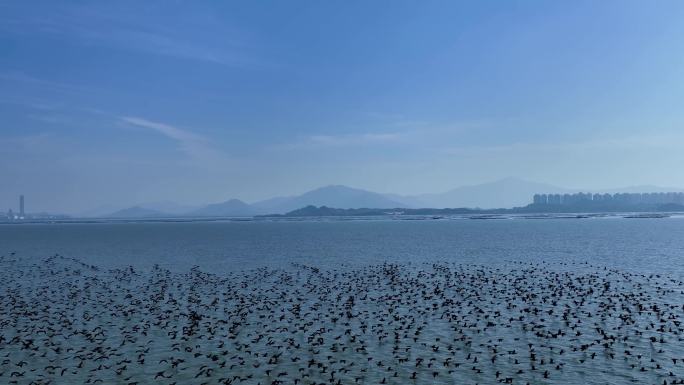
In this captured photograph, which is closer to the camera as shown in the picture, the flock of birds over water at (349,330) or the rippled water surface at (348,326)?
the flock of birds over water at (349,330)

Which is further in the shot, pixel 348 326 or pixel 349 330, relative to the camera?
pixel 348 326

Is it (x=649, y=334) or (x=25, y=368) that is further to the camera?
(x=649, y=334)

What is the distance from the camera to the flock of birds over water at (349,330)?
26453 millimetres

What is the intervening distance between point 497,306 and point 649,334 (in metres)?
10.9

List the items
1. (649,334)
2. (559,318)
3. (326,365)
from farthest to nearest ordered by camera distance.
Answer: (559,318) < (649,334) < (326,365)

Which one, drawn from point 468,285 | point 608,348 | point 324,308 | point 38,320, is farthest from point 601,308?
point 38,320

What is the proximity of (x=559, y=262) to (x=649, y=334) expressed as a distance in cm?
4146

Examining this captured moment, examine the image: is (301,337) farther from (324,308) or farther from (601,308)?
(601,308)

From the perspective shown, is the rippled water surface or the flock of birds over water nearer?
the flock of birds over water

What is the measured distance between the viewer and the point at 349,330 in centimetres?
3388

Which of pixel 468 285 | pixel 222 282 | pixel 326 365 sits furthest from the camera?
pixel 222 282

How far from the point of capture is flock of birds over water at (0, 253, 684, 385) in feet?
86.8

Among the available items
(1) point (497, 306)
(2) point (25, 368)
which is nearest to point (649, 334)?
(1) point (497, 306)

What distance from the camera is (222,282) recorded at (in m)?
55.1
